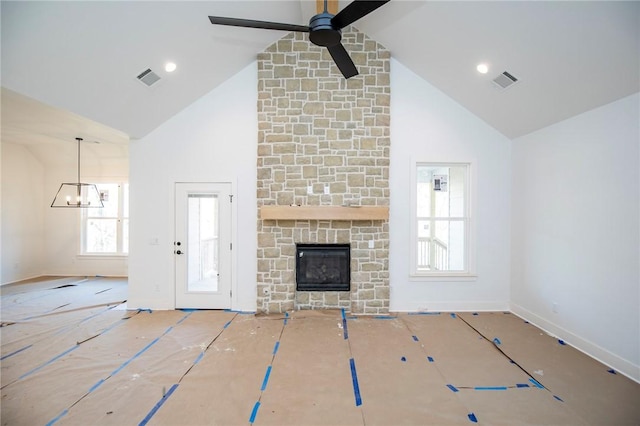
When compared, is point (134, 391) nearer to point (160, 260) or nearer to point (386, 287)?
point (160, 260)

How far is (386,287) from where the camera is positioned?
4203 millimetres

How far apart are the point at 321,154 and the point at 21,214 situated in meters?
6.95

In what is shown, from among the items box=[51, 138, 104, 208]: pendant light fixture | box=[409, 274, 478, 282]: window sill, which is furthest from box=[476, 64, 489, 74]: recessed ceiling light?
box=[51, 138, 104, 208]: pendant light fixture

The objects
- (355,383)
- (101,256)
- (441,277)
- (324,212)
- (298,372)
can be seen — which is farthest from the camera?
(101,256)

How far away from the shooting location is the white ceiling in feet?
8.01

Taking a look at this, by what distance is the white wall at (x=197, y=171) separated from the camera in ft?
14.1

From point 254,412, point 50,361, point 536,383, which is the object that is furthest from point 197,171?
point 536,383

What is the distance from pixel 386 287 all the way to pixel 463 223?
162 cm

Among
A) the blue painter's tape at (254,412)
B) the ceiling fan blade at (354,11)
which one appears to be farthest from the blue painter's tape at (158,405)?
the ceiling fan blade at (354,11)

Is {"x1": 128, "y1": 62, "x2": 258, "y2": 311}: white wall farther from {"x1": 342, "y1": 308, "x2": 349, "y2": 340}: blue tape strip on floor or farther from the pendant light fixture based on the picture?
the pendant light fixture

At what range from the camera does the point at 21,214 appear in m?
6.16

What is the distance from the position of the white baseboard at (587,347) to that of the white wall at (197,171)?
4.01m

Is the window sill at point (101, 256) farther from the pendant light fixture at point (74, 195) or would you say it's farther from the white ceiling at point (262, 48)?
the white ceiling at point (262, 48)

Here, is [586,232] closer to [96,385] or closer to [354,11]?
[354,11]
